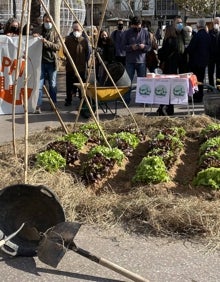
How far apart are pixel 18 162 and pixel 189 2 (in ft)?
123

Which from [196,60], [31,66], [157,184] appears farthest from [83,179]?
[196,60]

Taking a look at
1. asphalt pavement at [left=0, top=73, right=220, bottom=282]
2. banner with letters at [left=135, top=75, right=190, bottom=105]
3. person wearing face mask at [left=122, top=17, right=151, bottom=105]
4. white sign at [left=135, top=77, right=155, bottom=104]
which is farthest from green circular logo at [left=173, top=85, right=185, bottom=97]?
asphalt pavement at [left=0, top=73, right=220, bottom=282]

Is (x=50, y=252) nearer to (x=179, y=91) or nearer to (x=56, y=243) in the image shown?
(x=56, y=243)

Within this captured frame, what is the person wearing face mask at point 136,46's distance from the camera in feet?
36.2

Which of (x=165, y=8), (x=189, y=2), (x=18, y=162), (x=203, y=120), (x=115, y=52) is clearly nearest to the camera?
(x=18, y=162)

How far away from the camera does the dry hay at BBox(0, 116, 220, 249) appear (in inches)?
172

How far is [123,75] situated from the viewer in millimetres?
9617

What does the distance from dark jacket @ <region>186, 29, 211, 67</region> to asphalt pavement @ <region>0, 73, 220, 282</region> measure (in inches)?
311

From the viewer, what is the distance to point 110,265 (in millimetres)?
3594

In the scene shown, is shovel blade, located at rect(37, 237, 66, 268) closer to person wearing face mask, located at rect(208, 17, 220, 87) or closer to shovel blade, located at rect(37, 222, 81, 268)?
shovel blade, located at rect(37, 222, 81, 268)

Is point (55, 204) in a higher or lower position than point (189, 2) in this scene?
lower

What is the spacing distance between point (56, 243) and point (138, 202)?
111 centimetres

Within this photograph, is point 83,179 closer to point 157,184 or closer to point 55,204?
point 157,184

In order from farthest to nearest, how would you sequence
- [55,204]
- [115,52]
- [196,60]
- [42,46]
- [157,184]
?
[115,52], [196,60], [42,46], [157,184], [55,204]
